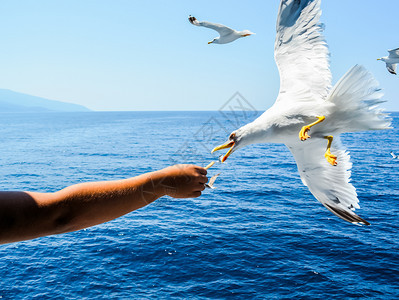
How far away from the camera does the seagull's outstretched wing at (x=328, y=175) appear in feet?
15.2

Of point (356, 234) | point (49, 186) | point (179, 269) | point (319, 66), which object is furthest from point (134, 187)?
point (49, 186)

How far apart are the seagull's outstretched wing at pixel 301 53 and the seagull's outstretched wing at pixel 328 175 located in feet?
2.46

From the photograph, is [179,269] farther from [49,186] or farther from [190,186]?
[49,186]

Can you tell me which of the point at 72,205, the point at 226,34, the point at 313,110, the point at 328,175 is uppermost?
the point at 226,34

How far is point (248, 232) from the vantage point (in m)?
24.4

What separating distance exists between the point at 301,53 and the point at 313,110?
1.07 meters

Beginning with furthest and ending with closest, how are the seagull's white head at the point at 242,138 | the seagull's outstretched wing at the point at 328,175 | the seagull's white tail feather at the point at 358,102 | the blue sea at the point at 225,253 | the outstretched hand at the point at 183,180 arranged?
the blue sea at the point at 225,253, the seagull's outstretched wing at the point at 328,175, the seagull's white head at the point at 242,138, the seagull's white tail feather at the point at 358,102, the outstretched hand at the point at 183,180

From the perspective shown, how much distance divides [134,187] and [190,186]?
0.58m

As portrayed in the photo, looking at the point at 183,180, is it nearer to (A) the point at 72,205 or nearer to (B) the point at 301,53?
(A) the point at 72,205

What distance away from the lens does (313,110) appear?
3.91 metres

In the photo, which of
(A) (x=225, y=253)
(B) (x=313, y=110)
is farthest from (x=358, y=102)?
(A) (x=225, y=253)

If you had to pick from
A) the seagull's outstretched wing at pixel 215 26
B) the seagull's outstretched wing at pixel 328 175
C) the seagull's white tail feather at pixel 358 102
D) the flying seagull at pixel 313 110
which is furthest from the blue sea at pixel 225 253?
the seagull's white tail feather at pixel 358 102

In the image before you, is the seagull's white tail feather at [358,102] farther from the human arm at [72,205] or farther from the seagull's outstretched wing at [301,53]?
the human arm at [72,205]

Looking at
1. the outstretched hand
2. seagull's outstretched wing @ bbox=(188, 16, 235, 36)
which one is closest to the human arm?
the outstretched hand
